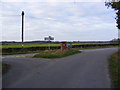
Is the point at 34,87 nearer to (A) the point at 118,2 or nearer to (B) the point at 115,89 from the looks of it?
(B) the point at 115,89

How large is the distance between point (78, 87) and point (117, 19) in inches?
1004

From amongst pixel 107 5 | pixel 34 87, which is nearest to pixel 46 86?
pixel 34 87

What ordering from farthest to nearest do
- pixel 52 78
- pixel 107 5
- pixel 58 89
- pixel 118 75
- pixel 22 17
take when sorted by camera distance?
pixel 22 17, pixel 107 5, pixel 118 75, pixel 52 78, pixel 58 89

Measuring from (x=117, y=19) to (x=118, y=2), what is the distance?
6364mm

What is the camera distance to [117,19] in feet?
115

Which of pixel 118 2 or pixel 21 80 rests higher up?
pixel 118 2

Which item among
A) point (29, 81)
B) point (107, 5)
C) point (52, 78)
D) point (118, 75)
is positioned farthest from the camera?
point (107, 5)

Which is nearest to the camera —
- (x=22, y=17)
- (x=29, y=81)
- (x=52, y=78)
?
(x=29, y=81)

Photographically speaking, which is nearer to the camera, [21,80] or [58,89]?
[58,89]

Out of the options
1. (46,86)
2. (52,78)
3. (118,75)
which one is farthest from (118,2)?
(46,86)

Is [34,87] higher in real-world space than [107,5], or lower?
lower

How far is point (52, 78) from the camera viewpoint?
1305cm

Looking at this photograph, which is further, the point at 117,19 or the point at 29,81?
the point at 117,19

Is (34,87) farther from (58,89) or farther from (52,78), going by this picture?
(52,78)
